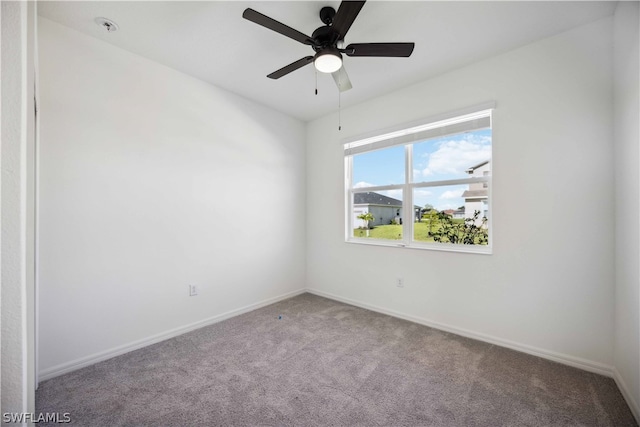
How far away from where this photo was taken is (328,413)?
1.62 meters

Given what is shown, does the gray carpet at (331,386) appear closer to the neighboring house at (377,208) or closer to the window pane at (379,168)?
the neighboring house at (377,208)

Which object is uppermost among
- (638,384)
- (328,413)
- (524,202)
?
(524,202)

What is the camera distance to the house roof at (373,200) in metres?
3.29

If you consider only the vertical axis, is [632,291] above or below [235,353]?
above

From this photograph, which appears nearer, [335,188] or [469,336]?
[469,336]

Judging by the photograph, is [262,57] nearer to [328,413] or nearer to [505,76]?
[505,76]

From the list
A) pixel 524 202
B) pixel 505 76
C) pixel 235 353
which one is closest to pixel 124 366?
pixel 235 353

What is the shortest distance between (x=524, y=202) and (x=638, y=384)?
1328 millimetres

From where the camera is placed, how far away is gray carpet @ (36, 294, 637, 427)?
158cm

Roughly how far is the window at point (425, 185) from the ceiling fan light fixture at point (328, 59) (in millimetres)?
1442

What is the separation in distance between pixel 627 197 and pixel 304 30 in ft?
8.36

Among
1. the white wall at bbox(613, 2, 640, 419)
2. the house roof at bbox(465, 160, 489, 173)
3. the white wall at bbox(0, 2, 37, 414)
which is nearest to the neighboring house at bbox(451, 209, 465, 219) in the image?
the house roof at bbox(465, 160, 489, 173)

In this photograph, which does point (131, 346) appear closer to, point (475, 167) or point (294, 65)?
point (294, 65)

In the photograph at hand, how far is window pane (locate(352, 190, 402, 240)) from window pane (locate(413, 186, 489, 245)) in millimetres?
241
